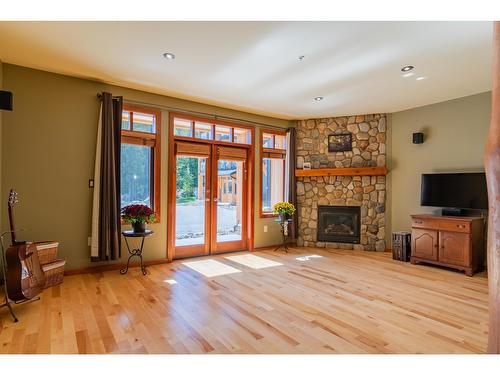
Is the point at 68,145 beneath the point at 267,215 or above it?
above

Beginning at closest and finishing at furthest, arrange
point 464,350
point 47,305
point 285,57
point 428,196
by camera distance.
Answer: point 464,350
point 47,305
point 285,57
point 428,196

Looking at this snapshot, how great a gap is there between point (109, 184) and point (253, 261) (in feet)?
8.01

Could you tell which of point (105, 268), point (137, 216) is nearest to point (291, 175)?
point (137, 216)

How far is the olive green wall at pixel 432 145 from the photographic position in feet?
14.2

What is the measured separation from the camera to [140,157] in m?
4.30

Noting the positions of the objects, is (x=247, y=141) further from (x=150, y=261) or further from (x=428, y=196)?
(x=428, y=196)

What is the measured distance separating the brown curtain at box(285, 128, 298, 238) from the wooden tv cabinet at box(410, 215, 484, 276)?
83.3 inches

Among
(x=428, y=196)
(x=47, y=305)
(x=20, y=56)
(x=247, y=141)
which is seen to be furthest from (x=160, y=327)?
(x=428, y=196)

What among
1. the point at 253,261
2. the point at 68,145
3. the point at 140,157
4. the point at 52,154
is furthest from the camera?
the point at 253,261

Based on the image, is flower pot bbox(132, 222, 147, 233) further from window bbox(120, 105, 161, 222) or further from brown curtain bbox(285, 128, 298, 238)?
brown curtain bbox(285, 128, 298, 238)

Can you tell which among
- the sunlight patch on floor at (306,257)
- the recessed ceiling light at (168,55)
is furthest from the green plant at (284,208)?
the recessed ceiling light at (168,55)

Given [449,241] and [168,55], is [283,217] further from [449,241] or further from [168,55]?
[168,55]

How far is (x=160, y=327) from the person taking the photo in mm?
2346
